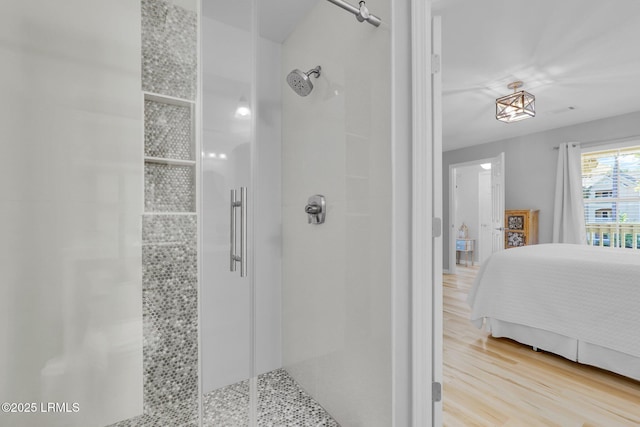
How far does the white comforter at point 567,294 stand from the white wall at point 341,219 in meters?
1.82

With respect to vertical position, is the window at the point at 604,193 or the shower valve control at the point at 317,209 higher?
the window at the point at 604,193

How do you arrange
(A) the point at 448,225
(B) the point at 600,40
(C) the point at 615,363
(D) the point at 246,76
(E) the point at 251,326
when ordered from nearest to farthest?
1. (D) the point at 246,76
2. (E) the point at 251,326
3. (C) the point at 615,363
4. (B) the point at 600,40
5. (A) the point at 448,225

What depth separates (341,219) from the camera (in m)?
1.53

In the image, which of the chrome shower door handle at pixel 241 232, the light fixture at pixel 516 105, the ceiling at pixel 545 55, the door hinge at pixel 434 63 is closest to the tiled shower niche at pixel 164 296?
the chrome shower door handle at pixel 241 232

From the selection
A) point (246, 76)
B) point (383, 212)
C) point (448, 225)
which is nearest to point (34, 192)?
point (246, 76)

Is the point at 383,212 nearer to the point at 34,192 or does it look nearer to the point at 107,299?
the point at 107,299

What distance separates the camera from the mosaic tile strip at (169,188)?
3.23ft

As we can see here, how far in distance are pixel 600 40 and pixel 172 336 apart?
3544 millimetres

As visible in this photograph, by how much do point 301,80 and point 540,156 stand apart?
190 inches

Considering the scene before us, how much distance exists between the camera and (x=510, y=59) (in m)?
2.58

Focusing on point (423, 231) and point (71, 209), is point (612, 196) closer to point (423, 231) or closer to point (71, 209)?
point (423, 231)

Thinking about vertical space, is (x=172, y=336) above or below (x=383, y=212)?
below

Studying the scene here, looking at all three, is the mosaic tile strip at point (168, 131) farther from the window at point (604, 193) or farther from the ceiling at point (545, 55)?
the window at point (604, 193)

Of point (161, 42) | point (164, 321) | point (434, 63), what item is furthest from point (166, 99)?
point (434, 63)
